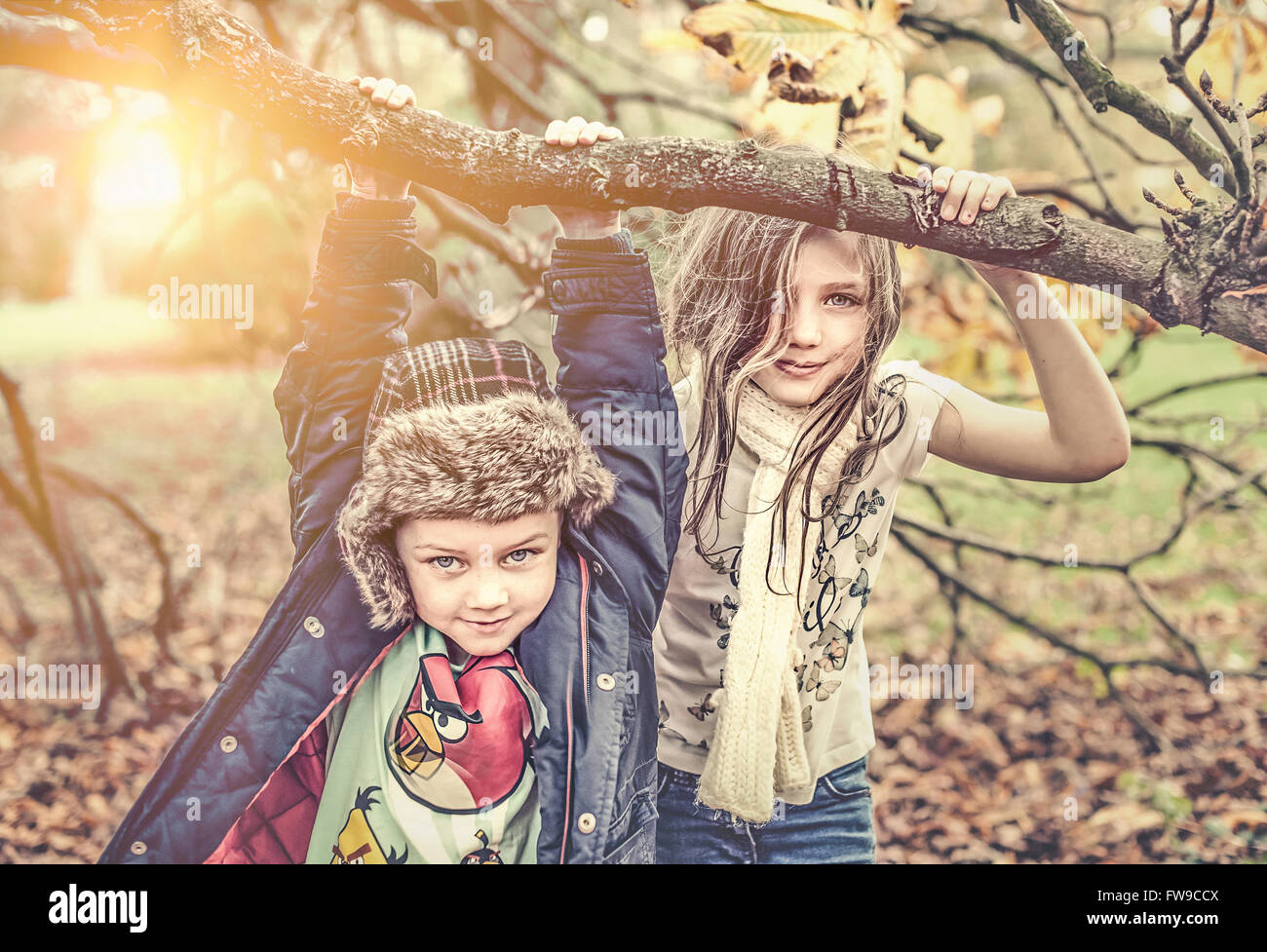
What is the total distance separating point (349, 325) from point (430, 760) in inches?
32.8

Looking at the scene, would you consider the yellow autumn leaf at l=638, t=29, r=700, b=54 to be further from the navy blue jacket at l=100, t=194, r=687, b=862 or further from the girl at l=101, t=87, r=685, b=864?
the navy blue jacket at l=100, t=194, r=687, b=862

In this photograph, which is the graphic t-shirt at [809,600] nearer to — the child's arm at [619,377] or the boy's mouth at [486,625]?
the child's arm at [619,377]

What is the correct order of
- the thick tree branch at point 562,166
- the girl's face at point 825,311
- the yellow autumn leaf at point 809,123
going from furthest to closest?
1. the yellow autumn leaf at point 809,123
2. the girl's face at point 825,311
3. the thick tree branch at point 562,166

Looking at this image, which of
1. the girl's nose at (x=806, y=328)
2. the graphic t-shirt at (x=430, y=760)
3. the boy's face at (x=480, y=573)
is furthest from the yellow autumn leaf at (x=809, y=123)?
the graphic t-shirt at (x=430, y=760)

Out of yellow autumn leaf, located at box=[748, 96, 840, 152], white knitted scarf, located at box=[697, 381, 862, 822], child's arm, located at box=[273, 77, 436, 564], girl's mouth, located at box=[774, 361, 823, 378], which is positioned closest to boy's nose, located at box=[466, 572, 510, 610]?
child's arm, located at box=[273, 77, 436, 564]

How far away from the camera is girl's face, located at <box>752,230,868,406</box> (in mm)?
1689

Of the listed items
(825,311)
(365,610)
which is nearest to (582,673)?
(365,610)

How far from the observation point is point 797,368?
1.72 metres

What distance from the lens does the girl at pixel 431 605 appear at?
63.3 inches

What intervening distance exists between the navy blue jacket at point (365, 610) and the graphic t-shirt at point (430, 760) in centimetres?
4
